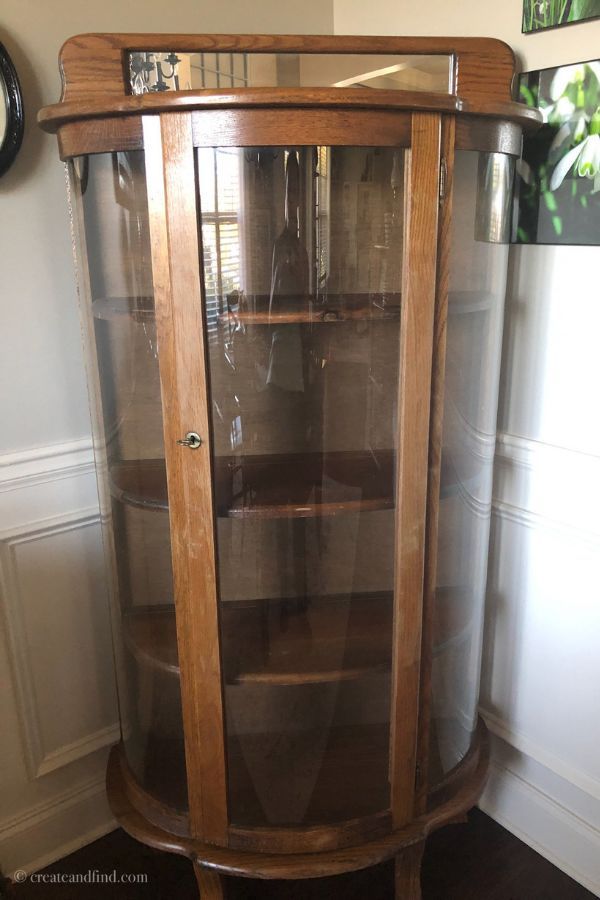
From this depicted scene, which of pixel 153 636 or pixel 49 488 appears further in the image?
pixel 49 488

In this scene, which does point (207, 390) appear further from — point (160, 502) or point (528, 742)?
point (528, 742)

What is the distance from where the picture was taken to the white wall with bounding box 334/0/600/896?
129 centimetres

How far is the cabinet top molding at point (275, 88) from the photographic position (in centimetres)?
93

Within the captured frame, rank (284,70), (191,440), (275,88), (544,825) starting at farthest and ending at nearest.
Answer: (544,825), (284,70), (191,440), (275,88)

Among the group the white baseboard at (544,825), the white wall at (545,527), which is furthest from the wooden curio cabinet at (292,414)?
the white baseboard at (544,825)

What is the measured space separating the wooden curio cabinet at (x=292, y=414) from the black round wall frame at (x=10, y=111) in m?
0.17

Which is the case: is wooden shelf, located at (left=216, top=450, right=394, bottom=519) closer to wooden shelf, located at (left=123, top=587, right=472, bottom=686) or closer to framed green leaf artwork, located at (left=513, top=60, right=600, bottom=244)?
wooden shelf, located at (left=123, top=587, right=472, bottom=686)

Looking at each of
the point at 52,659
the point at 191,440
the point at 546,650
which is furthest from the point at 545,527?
the point at 52,659

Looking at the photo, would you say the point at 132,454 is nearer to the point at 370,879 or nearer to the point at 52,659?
the point at 52,659

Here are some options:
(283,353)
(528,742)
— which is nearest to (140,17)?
(283,353)

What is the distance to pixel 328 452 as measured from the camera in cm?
120

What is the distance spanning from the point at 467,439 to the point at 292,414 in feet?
0.99

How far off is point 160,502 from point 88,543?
16.9 inches

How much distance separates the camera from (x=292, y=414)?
1.17 m
